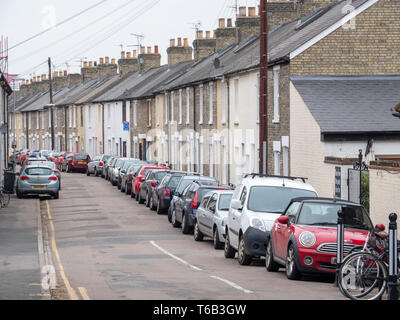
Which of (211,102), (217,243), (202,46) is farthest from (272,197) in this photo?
(202,46)

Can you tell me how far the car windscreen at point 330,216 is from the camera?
52.8ft

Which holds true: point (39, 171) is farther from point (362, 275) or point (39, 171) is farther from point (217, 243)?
point (362, 275)

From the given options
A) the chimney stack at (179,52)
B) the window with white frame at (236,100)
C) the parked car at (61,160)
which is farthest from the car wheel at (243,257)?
the parked car at (61,160)

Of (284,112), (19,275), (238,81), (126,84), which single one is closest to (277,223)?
(19,275)

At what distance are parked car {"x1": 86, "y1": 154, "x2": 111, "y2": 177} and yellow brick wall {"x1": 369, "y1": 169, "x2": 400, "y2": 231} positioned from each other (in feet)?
132

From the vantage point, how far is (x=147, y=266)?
1823 centimetres

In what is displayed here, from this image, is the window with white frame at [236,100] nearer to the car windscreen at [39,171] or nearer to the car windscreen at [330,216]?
the car windscreen at [39,171]

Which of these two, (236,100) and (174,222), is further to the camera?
(236,100)

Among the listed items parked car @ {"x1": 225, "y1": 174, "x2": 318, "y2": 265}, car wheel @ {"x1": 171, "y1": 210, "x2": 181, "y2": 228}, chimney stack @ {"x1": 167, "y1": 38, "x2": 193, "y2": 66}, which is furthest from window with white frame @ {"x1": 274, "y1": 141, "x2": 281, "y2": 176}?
chimney stack @ {"x1": 167, "y1": 38, "x2": 193, "y2": 66}

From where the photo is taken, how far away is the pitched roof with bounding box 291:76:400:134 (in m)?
26.6

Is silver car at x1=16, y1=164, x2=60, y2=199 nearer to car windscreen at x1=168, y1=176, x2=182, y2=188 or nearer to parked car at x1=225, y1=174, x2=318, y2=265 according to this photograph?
car windscreen at x1=168, y1=176, x2=182, y2=188

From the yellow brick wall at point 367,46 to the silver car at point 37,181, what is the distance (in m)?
15.1

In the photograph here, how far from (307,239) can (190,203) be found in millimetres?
10827

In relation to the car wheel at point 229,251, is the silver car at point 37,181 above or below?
above
